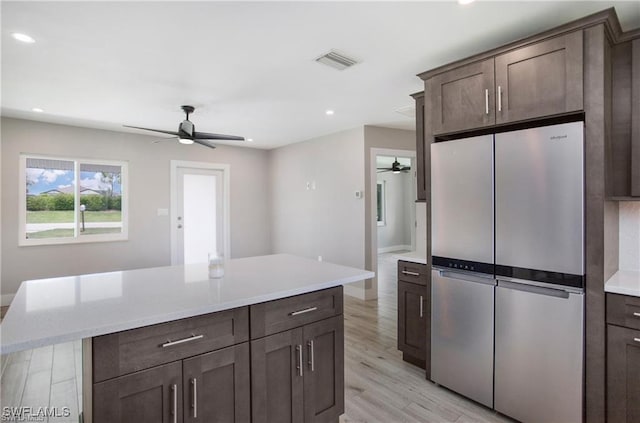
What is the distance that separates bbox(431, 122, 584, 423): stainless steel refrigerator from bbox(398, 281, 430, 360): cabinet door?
23cm

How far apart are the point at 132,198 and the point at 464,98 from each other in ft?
16.0

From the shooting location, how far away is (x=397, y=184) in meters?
9.57

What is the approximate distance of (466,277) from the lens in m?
2.21

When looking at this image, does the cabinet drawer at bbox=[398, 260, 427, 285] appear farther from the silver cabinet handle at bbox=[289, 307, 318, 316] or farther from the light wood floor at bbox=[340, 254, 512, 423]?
the silver cabinet handle at bbox=[289, 307, 318, 316]

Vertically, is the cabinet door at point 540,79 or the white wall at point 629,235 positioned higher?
the cabinet door at point 540,79

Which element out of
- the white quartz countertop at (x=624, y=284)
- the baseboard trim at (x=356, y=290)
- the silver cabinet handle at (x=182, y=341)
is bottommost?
the baseboard trim at (x=356, y=290)

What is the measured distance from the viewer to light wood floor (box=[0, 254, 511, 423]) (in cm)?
210

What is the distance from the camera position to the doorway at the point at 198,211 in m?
5.53

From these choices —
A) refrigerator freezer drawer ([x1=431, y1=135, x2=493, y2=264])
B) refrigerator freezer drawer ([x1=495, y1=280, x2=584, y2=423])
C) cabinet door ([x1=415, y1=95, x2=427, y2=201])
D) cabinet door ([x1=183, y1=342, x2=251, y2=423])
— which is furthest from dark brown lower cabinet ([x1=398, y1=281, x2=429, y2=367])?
cabinet door ([x1=183, y1=342, x2=251, y2=423])

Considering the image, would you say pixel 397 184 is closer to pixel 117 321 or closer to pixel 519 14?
pixel 519 14

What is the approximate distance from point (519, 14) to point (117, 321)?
8.54 feet

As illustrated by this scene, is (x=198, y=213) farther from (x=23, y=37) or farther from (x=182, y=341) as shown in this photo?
→ (x=182, y=341)

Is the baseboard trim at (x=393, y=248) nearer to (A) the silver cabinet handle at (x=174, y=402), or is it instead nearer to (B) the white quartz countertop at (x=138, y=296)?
(B) the white quartz countertop at (x=138, y=296)

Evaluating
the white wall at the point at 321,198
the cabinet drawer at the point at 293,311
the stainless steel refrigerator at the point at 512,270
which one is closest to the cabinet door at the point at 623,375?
the stainless steel refrigerator at the point at 512,270
